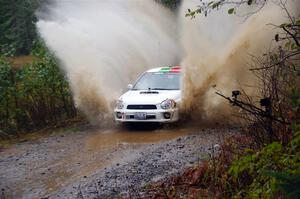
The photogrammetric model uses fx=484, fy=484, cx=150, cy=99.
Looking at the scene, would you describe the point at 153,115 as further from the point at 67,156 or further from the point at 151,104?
the point at 67,156

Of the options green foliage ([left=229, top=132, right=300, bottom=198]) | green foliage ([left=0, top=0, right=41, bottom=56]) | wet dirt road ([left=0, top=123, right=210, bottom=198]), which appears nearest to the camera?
green foliage ([left=229, top=132, right=300, bottom=198])

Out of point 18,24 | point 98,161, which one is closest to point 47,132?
point 98,161

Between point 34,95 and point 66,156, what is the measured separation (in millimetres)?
5175

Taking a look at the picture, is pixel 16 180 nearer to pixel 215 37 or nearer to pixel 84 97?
pixel 84 97

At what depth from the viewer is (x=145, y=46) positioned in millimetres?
21188

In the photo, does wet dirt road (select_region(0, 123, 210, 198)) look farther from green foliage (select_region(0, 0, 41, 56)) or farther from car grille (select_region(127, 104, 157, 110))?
green foliage (select_region(0, 0, 41, 56))

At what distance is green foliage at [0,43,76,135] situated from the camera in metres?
14.7

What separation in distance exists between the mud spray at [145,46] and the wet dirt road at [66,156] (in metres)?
1.34

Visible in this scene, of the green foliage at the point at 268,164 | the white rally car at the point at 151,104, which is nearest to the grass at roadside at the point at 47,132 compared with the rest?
the white rally car at the point at 151,104

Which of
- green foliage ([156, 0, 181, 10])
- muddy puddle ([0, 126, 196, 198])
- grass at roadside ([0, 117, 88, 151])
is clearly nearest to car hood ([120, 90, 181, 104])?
muddy puddle ([0, 126, 196, 198])

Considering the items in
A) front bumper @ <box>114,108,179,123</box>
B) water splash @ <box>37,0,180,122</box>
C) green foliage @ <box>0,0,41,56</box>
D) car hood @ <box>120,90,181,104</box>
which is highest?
green foliage @ <box>0,0,41,56</box>

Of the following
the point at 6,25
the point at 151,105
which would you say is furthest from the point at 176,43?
the point at 6,25

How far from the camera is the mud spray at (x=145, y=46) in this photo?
1350cm

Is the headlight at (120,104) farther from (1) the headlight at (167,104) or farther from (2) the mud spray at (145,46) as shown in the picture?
(2) the mud spray at (145,46)
